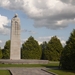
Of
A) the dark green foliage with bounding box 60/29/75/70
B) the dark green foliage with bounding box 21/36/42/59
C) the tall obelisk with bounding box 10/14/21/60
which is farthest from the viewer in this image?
Answer: the dark green foliage with bounding box 21/36/42/59

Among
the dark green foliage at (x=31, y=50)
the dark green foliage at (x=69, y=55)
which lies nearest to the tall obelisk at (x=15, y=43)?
the dark green foliage at (x=69, y=55)

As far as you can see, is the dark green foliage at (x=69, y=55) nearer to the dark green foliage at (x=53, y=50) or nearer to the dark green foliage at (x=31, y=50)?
the dark green foliage at (x=53, y=50)

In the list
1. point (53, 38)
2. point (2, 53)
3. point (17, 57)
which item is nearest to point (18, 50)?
point (17, 57)

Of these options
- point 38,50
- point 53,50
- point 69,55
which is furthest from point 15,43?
point 53,50

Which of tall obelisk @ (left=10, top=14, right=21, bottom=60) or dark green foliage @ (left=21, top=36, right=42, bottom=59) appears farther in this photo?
dark green foliage @ (left=21, top=36, right=42, bottom=59)

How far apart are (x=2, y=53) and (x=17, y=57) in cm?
2668

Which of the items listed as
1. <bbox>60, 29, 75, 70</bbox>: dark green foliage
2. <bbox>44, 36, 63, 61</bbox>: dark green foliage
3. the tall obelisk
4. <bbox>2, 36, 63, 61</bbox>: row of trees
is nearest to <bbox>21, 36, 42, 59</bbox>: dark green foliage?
<bbox>2, 36, 63, 61</bbox>: row of trees

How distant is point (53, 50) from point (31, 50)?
615cm

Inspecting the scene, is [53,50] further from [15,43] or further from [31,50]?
[15,43]

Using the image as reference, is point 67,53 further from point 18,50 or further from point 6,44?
point 6,44

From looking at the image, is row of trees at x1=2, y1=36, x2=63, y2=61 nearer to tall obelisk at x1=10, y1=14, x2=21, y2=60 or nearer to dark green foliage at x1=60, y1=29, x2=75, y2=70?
tall obelisk at x1=10, y1=14, x2=21, y2=60

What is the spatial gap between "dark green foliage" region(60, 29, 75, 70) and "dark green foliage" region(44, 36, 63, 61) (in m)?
29.3

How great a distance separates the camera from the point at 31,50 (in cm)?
5541

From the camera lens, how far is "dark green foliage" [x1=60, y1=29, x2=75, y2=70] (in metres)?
24.0
